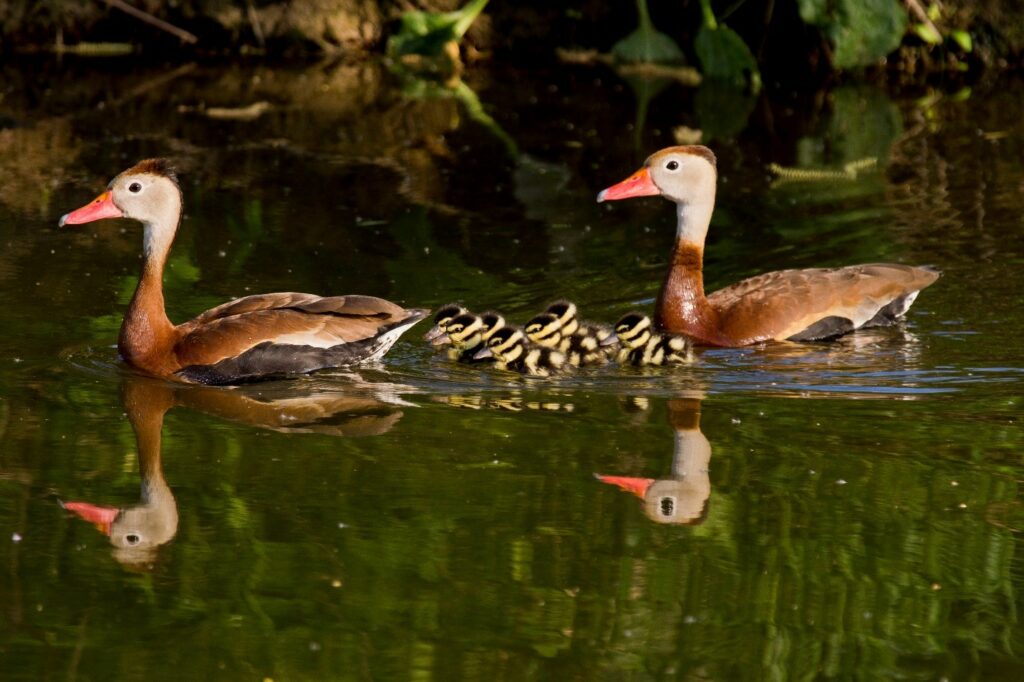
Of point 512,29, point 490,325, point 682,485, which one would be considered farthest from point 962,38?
point 682,485

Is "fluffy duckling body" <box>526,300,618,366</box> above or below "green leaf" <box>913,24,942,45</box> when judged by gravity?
below

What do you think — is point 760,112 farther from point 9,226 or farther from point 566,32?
point 9,226

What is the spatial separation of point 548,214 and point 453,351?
10.8ft

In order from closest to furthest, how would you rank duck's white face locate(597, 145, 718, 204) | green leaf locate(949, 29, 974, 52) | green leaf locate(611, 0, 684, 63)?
duck's white face locate(597, 145, 718, 204) → green leaf locate(611, 0, 684, 63) → green leaf locate(949, 29, 974, 52)

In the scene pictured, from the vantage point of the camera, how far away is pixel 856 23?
15008 mm

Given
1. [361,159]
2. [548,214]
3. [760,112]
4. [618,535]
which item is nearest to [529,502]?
[618,535]

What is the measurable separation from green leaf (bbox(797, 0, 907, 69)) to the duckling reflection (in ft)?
27.0

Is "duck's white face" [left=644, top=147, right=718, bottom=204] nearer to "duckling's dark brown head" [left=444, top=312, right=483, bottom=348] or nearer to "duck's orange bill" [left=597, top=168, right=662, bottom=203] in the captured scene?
"duck's orange bill" [left=597, top=168, right=662, bottom=203]

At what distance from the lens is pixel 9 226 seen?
10875 millimetres

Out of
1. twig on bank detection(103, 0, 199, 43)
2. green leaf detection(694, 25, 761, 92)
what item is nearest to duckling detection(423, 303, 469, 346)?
green leaf detection(694, 25, 761, 92)

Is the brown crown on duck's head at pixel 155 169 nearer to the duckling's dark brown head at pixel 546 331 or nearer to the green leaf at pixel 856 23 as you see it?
the duckling's dark brown head at pixel 546 331

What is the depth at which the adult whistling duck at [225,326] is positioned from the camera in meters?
8.13

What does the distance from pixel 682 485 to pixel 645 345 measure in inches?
→ 71.0

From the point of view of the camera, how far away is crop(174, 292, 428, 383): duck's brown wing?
8109 mm
